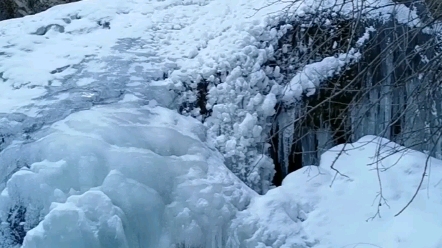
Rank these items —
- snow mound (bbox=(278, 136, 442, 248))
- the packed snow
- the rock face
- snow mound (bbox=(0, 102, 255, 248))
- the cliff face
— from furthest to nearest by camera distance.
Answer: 1. the rock face
2. the cliff face
3. snow mound (bbox=(278, 136, 442, 248))
4. the packed snow
5. snow mound (bbox=(0, 102, 255, 248))

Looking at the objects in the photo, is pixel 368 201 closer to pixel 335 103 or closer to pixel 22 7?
pixel 335 103

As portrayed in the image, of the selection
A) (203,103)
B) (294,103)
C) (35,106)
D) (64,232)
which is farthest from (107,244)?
(294,103)

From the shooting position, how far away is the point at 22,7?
7.21 metres

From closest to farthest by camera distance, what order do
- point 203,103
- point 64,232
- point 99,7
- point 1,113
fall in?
1. point 64,232
2. point 1,113
3. point 203,103
4. point 99,7

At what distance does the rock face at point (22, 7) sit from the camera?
7184 mm

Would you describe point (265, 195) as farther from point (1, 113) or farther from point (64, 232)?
point (1, 113)

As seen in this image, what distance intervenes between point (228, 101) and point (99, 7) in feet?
5.00

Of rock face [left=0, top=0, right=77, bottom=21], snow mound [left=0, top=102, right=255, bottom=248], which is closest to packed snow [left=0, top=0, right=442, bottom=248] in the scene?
snow mound [left=0, top=102, right=255, bottom=248]

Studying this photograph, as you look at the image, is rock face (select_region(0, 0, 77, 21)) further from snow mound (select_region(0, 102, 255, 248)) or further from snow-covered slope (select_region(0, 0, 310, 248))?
snow mound (select_region(0, 102, 255, 248))

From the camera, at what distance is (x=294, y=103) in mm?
3840

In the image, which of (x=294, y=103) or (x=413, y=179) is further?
(x=294, y=103)

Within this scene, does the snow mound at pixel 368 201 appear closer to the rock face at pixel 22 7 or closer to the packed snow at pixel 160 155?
the packed snow at pixel 160 155

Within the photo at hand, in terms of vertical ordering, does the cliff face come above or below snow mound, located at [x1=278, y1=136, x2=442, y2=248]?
above

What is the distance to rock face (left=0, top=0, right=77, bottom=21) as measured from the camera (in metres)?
7.18
